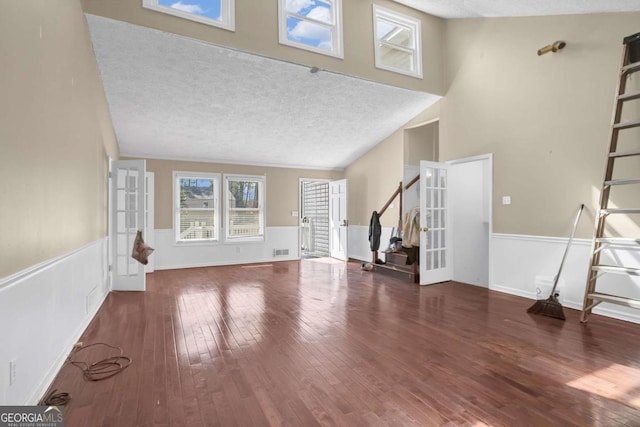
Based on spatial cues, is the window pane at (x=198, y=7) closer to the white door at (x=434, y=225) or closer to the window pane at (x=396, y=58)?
the window pane at (x=396, y=58)

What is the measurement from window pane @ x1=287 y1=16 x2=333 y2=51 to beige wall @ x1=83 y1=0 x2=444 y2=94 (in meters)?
0.18

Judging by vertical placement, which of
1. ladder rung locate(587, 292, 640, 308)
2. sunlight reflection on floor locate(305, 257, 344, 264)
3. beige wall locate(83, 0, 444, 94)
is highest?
beige wall locate(83, 0, 444, 94)

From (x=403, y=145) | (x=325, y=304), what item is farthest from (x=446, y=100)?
(x=325, y=304)

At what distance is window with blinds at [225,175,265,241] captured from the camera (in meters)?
7.23

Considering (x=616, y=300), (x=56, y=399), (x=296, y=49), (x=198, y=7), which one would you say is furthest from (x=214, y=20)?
(x=616, y=300)

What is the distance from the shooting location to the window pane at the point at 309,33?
14.3ft

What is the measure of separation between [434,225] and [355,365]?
335 cm

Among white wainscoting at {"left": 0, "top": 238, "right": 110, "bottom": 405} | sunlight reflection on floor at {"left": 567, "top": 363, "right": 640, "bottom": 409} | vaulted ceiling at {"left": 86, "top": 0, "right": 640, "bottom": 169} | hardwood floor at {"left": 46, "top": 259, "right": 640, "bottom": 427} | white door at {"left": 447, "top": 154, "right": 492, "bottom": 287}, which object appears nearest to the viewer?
white wainscoting at {"left": 0, "top": 238, "right": 110, "bottom": 405}

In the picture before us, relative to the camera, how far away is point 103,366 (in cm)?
241

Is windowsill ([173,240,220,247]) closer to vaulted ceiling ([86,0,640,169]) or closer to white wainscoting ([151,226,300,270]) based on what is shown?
white wainscoting ([151,226,300,270])

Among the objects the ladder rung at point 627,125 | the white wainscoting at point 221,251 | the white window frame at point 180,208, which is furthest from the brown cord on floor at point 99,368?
the ladder rung at point 627,125

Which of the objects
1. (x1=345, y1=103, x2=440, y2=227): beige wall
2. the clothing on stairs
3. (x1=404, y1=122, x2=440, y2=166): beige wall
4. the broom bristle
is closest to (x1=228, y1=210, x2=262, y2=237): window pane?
(x1=345, y1=103, x2=440, y2=227): beige wall

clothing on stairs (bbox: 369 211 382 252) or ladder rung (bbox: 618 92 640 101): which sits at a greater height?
ladder rung (bbox: 618 92 640 101)

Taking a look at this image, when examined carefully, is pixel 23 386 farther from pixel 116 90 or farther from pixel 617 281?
pixel 617 281
